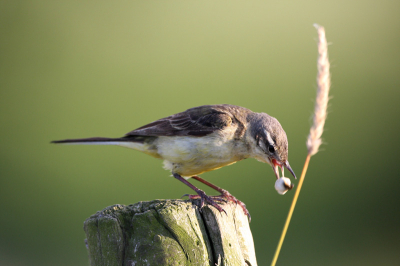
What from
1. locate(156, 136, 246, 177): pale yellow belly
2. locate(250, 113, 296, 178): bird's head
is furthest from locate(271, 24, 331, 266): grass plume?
locate(156, 136, 246, 177): pale yellow belly

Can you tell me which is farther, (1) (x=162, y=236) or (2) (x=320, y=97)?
(2) (x=320, y=97)

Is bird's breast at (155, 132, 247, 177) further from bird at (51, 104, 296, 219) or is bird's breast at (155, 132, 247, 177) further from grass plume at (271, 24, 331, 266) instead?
grass plume at (271, 24, 331, 266)

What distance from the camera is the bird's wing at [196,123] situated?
434cm

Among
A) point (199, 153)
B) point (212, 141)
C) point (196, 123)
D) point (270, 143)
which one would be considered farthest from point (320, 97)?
point (196, 123)

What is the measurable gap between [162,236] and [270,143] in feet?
6.42

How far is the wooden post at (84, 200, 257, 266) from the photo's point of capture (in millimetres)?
2576

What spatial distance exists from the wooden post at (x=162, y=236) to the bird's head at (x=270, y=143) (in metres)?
1.48

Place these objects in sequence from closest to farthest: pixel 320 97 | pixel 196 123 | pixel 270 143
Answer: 1. pixel 320 97
2. pixel 270 143
3. pixel 196 123

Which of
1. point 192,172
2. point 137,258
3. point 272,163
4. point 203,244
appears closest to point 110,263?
point 137,258

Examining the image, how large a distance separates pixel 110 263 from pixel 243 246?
3.31 feet

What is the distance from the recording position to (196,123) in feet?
14.7

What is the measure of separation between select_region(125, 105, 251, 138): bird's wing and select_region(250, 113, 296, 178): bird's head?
0.22 meters

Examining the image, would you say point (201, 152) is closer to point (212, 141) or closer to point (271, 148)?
point (212, 141)

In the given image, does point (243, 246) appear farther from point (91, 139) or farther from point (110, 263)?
point (91, 139)
